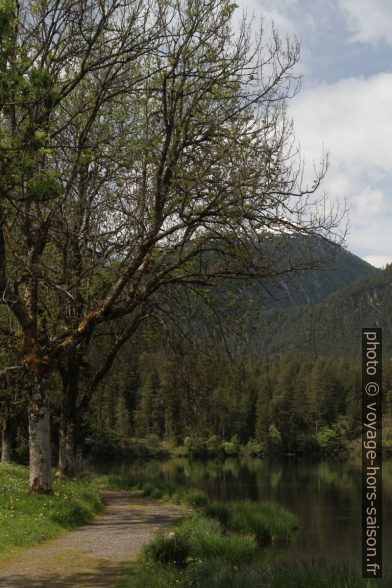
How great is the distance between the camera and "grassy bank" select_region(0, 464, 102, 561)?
13.2 metres

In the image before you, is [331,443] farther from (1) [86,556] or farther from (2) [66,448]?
(1) [86,556]

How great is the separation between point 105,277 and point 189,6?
7.13m

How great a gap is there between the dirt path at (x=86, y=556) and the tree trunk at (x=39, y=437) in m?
1.72

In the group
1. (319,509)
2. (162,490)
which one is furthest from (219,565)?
(319,509)

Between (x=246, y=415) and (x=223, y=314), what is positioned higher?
(x=223, y=314)

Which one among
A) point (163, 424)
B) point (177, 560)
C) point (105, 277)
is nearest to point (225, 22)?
point (105, 277)

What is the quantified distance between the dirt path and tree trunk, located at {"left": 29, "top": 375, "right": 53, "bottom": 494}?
1.72m

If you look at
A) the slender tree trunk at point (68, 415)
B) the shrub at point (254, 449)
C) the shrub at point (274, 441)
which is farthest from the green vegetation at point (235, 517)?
the shrub at point (274, 441)

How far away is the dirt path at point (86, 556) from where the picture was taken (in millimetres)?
10438

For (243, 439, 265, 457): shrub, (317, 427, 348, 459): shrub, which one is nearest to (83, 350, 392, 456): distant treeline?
(317, 427, 348, 459): shrub

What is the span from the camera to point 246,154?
1520cm

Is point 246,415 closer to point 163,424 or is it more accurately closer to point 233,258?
point 163,424

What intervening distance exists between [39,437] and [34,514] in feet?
7.65

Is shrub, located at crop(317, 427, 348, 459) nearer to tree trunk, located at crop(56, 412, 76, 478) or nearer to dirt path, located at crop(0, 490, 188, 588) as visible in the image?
tree trunk, located at crop(56, 412, 76, 478)
